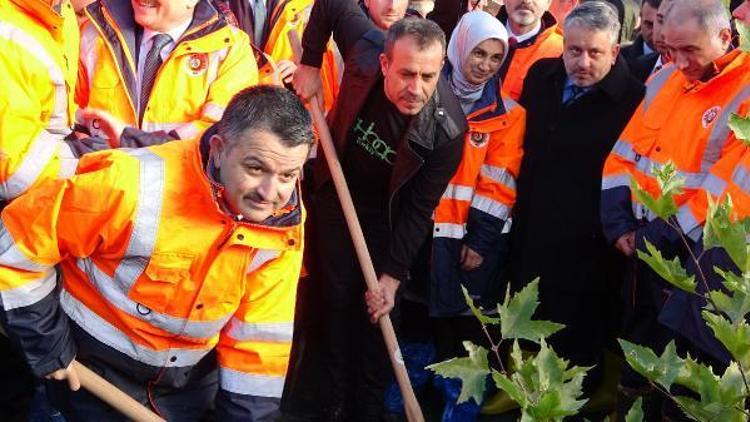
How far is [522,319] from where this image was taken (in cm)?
133

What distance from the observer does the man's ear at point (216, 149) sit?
282 cm

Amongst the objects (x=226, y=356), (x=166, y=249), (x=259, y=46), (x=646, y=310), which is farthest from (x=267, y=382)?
(x=259, y=46)

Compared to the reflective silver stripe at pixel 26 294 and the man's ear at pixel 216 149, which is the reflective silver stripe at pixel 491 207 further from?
the reflective silver stripe at pixel 26 294

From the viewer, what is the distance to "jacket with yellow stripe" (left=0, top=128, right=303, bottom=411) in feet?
9.03

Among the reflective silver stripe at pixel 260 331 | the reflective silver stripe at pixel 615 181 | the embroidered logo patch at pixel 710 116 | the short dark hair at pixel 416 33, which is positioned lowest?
the reflective silver stripe at pixel 260 331

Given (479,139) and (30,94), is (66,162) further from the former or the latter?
(479,139)

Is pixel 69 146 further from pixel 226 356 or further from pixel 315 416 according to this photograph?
pixel 315 416

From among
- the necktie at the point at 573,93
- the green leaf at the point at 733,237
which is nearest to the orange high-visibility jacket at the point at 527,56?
the necktie at the point at 573,93

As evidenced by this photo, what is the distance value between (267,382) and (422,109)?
1.45 meters

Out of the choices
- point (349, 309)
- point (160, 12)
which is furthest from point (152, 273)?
point (349, 309)

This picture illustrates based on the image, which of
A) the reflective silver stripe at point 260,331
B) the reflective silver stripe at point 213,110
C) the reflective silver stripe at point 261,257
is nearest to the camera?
the reflective silver stripe at point 261,257

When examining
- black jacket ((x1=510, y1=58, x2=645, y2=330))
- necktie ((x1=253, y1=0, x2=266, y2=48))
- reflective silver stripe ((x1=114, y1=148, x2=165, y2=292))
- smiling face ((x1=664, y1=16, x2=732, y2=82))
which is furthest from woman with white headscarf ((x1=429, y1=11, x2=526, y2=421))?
reflective silver stripe ((x1=114, y1=148, x2=165, y2=292))

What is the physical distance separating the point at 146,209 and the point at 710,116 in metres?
2.31

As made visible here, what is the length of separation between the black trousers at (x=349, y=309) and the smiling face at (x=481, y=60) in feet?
2.63
